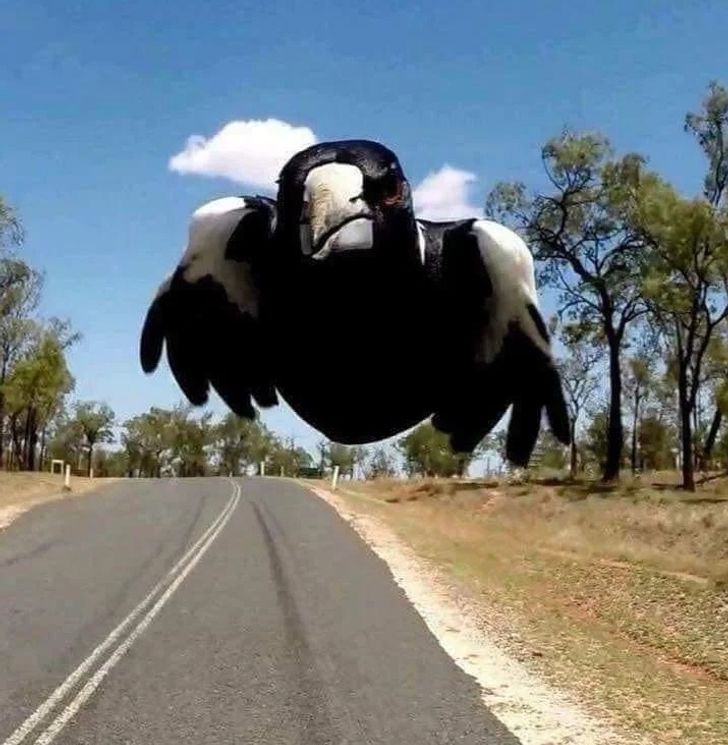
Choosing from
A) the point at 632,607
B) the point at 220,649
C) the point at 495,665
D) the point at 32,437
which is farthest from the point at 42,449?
the point at 632,607

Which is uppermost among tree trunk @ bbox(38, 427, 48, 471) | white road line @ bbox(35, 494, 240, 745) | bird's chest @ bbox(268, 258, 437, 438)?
bird's chest @ bbox(268, 258, 437, 438)

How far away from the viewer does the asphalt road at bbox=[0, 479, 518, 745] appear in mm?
16766

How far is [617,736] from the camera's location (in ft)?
46.3

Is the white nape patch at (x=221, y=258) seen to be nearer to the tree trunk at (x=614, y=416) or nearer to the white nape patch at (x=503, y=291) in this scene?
the white nape patch at (x=503, y=291)

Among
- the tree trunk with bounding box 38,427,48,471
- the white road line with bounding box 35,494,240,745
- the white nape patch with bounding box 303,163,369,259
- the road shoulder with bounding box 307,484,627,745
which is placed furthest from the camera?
the white road line with bounding box 35,494,240,745

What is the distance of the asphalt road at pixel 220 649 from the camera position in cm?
1677

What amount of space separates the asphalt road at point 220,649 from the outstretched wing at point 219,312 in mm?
8798

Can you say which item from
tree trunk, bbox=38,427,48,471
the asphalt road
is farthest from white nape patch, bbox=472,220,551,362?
the asphalt road

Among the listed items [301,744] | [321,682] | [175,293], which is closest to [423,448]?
[175,293]

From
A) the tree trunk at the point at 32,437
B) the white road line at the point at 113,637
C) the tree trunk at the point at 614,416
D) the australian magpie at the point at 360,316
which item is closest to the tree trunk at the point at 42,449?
the tree trunk at the point at 32,437

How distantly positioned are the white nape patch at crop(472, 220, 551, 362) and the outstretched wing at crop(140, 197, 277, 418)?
0.89ft

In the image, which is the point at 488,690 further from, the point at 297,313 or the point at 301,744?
the point at 297,313

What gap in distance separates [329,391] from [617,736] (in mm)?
14135

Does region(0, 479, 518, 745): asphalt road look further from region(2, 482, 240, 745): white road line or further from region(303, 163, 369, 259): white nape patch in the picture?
region(303, 163, 369, 259): white nape patch
